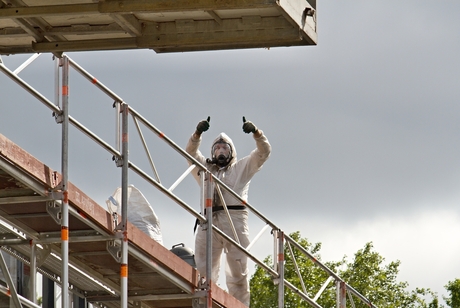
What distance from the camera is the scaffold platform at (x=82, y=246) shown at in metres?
14.4

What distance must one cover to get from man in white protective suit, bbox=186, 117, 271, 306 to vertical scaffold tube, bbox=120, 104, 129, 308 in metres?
2.64

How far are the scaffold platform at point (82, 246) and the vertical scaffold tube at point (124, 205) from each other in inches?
4.7

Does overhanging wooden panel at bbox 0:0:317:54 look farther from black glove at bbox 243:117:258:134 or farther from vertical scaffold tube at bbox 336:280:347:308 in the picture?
vertical scaffold tube at bbox 336:280:347:308

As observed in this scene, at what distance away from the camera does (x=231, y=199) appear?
18.8m

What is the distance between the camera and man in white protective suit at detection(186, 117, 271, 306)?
1862 centimetres

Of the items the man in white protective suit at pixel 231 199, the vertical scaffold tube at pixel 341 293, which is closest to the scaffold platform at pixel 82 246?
the man in white protective suit at pixel 231 199

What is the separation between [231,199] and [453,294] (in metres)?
23.2

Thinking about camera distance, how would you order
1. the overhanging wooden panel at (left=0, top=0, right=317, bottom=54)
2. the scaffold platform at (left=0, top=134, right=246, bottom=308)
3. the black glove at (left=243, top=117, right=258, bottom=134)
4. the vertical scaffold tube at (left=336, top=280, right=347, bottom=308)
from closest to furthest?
the overhanging wooden panel at (left=0, top=0, right=317, bottom=54) → the scaffold platform at (left=0, top=134, right=246, bottom=308) → the black glove at (left=243, top=117, right=258, bottom=134) → the vertical scaffold tube at (left=336, top=280, right=347, bottom=308)

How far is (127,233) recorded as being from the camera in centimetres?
1556

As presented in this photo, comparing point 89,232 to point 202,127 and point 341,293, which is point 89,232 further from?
point 341,293

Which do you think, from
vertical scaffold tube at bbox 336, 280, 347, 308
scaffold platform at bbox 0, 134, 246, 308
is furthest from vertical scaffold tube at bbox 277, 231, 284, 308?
→ vertical scaffold tube at bbox 336, 280, 347, 308

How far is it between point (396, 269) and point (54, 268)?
78.8ft

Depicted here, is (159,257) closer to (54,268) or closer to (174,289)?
(174,289)

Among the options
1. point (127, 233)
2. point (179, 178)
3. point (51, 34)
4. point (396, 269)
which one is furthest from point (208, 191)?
point (396, 269)
